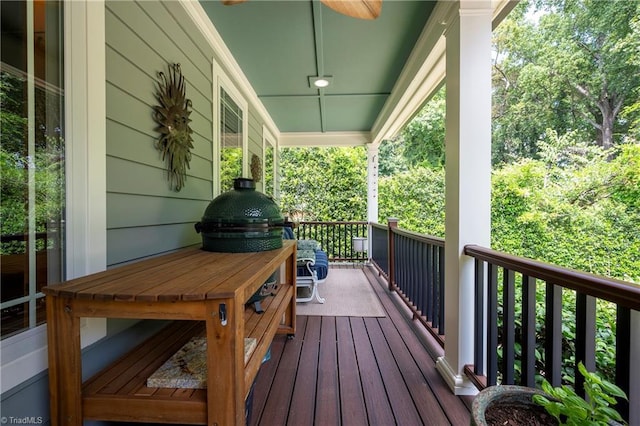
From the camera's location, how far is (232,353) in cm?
88

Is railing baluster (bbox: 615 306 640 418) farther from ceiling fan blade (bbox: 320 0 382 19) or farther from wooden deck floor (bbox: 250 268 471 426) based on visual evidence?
ceiling fan blade (bbox: 320 0 382 19)

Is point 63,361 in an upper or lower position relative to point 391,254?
upper

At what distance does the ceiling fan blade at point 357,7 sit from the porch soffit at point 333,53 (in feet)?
2.80

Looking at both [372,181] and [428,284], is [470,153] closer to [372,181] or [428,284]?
[428,284]

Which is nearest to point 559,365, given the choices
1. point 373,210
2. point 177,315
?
point 177,315

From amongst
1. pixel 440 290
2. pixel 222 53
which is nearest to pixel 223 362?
pixel 440 290

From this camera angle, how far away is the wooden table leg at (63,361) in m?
0.91

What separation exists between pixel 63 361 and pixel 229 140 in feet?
8.42

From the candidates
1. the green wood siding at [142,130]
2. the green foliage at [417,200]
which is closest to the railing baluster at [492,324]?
the green wood siding at [142,130]

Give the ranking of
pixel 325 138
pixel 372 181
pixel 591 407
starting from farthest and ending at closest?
pixel 325 138 < pixel 372 181 < pixel 591 407

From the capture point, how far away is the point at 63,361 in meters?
0.91

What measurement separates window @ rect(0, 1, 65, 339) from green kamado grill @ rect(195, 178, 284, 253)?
2.14 feet

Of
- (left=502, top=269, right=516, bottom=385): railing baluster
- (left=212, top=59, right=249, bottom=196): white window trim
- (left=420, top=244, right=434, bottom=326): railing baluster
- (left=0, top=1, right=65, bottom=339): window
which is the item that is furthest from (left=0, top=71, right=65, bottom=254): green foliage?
(left=420, top=244, right=434, bottom=326): railing baluster

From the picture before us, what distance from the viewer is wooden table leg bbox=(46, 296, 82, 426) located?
91 cm
